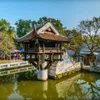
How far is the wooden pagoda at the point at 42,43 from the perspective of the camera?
13.0 meters

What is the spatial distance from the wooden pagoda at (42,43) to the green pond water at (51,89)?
191cm

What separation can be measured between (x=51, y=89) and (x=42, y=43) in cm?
393

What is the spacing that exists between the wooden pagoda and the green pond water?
191 cm

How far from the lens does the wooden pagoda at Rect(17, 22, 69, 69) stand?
42.6 feet

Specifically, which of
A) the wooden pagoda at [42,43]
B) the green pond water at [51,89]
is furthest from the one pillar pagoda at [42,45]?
the green pond water at [51,89]

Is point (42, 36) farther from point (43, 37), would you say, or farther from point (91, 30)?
point (91, 30)

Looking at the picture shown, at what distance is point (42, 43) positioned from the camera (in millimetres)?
13391

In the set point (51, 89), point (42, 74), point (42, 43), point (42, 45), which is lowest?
point (51, 89)

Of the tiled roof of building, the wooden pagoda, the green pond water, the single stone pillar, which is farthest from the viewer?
the single stone pillar

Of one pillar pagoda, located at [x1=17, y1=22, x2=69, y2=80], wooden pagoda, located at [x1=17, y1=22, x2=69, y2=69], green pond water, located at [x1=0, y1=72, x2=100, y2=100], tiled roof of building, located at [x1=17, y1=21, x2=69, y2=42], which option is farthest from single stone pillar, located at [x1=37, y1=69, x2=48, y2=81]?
tiled roof of building, located at [x1=17, y1=21, x2=69, y2=42]

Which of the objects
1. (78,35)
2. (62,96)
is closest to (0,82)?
(62,96)

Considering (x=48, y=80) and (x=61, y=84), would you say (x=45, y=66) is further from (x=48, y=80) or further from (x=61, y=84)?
(x=61, y=84)

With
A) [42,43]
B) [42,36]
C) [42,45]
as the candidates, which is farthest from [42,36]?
[42,45]

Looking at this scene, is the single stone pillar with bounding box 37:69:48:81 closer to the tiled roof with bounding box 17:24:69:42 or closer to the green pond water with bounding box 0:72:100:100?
the green pond water with bounding box 0:72:100:100
